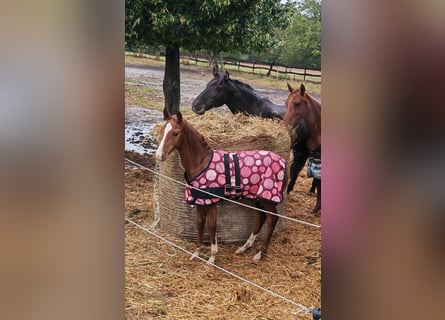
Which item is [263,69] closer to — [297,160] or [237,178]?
[297,160]

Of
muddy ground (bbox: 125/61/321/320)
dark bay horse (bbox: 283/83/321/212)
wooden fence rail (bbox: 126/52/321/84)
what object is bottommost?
muddy ground (bbox: 125/61/321/320)

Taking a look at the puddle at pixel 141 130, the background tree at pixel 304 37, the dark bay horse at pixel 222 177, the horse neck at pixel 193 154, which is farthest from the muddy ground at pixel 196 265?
the horse neck at pixel 193 154

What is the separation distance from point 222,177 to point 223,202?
226mm

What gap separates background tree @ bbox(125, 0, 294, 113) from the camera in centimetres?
249

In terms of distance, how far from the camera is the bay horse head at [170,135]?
196 centimetres

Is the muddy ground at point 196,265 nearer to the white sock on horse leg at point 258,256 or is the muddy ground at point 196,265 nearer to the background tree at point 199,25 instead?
the white sock on horse leg at point 258,256

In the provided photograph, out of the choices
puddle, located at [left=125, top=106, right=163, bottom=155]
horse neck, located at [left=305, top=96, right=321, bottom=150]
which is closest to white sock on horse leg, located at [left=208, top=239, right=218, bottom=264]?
puddle, located at [left=125, top=106, right=163, bottom=155]

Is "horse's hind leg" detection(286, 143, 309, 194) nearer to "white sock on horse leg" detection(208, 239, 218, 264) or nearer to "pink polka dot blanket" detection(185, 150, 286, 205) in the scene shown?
"pink polka dot blanket" detection(185, 150, 286, 205)
